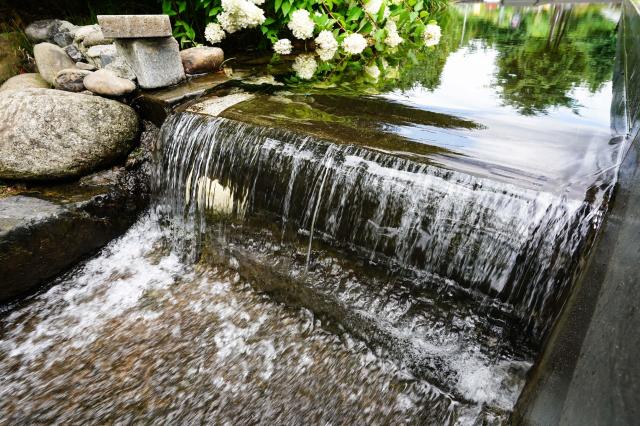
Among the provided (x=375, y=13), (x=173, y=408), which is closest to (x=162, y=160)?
(x=173, y=408)

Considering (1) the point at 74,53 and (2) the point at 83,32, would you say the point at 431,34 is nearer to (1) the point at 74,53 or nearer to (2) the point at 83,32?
(2) the point at 83,32

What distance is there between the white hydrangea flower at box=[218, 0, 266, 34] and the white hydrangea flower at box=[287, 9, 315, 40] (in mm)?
497

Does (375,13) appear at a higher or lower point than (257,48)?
higher

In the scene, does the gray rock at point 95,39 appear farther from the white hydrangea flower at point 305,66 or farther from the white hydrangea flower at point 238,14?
the white hydrangea flower at point 305,66

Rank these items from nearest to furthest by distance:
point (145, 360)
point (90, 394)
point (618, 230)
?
point (618, 230) < point (90, 394) < point (145, 360)

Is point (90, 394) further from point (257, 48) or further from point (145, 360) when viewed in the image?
point (257, 48)

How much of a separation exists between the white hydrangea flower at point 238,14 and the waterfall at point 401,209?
6.99 feet

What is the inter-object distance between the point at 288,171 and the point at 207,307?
4.43 feet

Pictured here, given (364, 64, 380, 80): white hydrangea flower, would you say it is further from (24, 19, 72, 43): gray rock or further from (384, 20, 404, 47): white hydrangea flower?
(24, 19, 72, 43): gray rock

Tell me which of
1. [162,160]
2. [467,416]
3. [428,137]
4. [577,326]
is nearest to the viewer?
[577,326]

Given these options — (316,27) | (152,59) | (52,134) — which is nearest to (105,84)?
(152,59)

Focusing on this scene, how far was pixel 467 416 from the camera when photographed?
2.20 meters

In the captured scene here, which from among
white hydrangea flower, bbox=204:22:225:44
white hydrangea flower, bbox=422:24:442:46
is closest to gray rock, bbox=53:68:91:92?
white hydrangea flower, bbox=204:22:225:44

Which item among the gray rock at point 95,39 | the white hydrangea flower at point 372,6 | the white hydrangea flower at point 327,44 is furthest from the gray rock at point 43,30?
the white hydrangea flower at point 372,6
